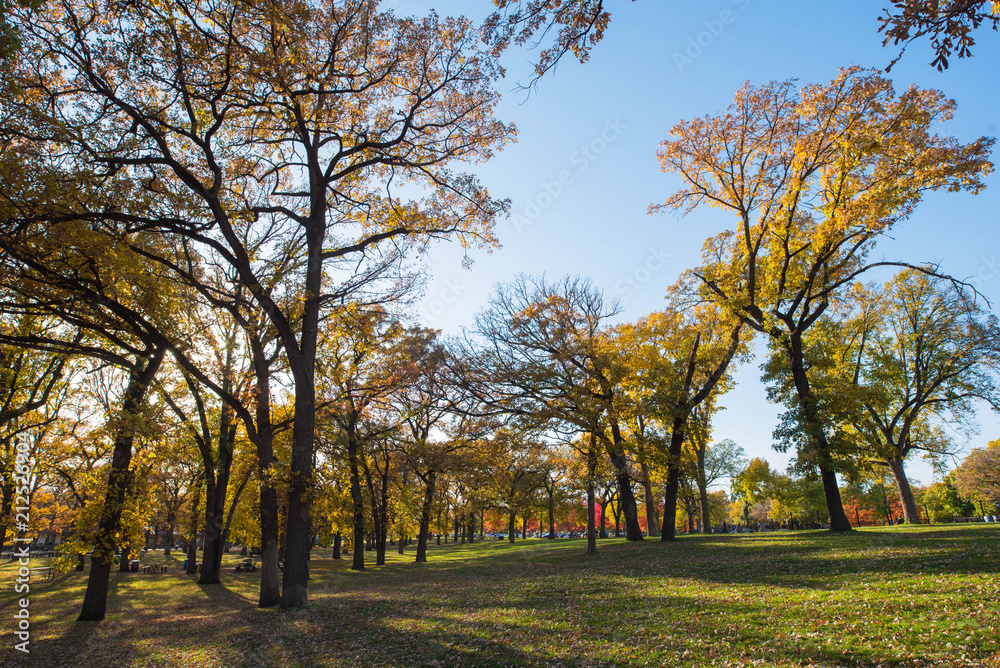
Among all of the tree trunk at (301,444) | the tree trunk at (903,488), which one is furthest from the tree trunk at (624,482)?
the tree trunk at (903,488)

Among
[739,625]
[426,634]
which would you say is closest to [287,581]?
[426,634]

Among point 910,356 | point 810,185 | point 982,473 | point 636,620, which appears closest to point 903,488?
point 910,356

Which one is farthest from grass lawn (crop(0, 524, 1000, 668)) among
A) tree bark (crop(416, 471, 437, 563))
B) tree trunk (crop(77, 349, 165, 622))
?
tree bark (crop(416, 471, 437, 563))

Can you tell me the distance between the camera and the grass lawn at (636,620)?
22.0 ft

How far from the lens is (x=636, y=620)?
907 centimetres

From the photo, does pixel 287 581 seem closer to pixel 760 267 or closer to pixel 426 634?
pixel 426 634

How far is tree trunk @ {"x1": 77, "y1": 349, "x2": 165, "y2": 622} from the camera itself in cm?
1294

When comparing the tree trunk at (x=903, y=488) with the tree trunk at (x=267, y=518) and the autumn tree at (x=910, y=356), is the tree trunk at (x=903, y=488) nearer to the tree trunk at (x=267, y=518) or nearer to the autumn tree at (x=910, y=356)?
the autumn tree at (x=910, y=356)

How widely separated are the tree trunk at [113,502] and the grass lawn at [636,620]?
0.80m

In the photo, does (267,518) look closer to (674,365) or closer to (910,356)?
(674,365)

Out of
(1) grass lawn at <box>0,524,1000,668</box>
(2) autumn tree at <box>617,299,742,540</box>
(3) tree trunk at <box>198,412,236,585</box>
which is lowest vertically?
(1) grass lawn at <box>0,524,1000,668</box>

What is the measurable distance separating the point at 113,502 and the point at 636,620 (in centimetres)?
1368

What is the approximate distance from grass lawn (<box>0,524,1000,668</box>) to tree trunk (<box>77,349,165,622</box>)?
0.80 m

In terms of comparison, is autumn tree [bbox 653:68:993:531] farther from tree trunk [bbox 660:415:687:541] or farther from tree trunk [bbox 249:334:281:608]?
tree trunk [bbox 249:334:281:608]
